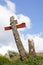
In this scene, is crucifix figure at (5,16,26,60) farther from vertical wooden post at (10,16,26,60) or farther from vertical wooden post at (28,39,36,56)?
vertical wooden post at (28,39,36,56)

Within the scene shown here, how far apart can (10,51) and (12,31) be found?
7.37m

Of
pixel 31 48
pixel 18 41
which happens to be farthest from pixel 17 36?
pixel 31 48

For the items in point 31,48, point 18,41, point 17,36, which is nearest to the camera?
point 18,41

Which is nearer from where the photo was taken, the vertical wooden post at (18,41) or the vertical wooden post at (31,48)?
the vertical wooden post at (18,41)

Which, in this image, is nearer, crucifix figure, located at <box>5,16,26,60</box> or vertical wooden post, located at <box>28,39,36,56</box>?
crucifix figure, located at <box>5,16,26,60</box>

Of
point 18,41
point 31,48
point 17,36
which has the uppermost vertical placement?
point 17,36

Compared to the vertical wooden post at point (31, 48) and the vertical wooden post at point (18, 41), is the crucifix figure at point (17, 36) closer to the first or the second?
the vertical wooden post at point (18, 41)

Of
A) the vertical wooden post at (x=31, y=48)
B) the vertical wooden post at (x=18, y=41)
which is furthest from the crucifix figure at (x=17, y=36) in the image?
the vertical wooden post at (x=31, y=48)

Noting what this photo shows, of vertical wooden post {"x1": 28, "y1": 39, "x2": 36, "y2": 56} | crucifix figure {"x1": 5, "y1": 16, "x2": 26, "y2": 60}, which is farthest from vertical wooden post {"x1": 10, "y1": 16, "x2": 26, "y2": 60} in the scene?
vertical wooden post {"x1": 28, "y1": 39, "x2": 36, "y2": 56}

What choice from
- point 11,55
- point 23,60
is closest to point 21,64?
point 23,60

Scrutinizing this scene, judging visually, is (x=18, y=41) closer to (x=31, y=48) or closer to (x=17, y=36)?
(x=17, y=36)

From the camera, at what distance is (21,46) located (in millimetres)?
21578

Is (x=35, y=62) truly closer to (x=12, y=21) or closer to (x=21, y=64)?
(x=21, y=64)

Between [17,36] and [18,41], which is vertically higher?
[17,36]
